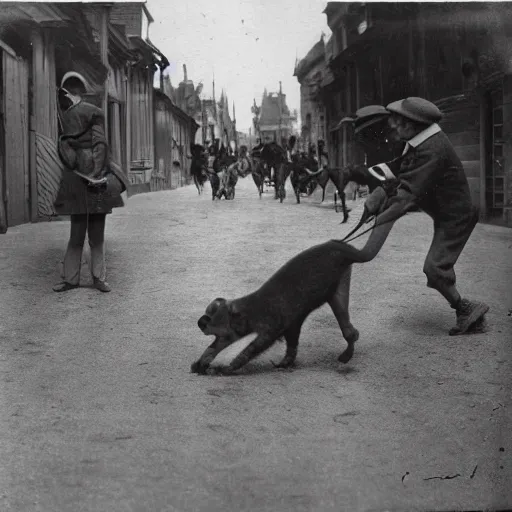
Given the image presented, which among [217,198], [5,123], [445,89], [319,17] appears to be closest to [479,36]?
[445,89]

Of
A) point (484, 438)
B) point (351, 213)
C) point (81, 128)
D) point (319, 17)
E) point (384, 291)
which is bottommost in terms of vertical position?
point (484, 438)

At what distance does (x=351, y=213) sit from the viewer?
3914 mm

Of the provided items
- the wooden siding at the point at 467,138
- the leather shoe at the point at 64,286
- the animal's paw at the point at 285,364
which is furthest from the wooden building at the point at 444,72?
the leather shoe at the point at 64,286

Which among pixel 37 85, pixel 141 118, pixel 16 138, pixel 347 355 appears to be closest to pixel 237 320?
pixel 347 355

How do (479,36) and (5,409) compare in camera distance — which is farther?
(479,36)

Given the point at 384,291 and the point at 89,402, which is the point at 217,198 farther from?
the point at 89,402

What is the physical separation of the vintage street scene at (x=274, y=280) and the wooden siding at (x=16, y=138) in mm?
71

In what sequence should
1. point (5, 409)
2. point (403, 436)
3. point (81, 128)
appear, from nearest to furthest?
point (403, 436)
point (5, 409)
point (81, 128)

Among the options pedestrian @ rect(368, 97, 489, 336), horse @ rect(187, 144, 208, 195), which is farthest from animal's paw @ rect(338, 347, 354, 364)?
horse @ rect(187, 144, 208, 195)

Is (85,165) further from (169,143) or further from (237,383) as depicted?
(169,143)

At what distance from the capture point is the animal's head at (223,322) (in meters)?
3.70

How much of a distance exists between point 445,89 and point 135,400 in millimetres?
2839

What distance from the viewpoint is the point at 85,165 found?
4695 mm

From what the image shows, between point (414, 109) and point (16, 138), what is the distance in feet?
11.5
